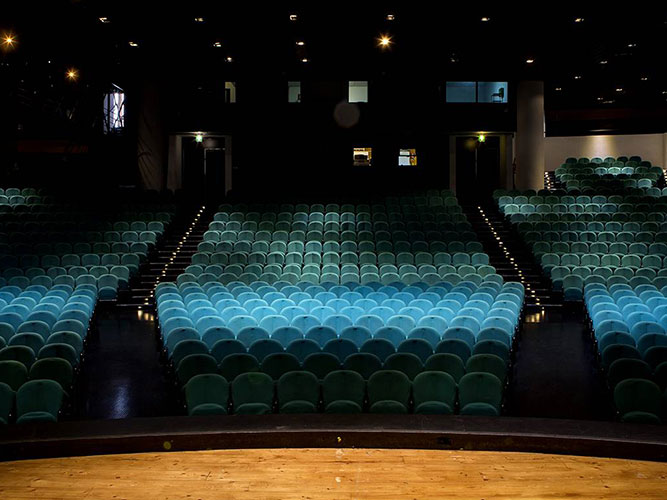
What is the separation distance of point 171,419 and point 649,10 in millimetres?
11609

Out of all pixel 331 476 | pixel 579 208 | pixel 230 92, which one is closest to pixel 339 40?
pixel 230 92

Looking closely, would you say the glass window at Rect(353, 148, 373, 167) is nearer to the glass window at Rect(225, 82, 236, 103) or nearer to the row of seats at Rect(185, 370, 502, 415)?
the glass window at Rect(225, 82, 236, 103)

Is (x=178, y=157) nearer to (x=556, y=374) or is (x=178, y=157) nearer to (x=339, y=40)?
(x=339, y=40)

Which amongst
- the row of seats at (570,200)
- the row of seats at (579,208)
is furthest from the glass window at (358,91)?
the row of seats at (579,208)

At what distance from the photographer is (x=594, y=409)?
22.0ft

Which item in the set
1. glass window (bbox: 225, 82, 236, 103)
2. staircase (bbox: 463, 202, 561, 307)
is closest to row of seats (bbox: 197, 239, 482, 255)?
staircase (bbox: 463, 202, 561, 307)

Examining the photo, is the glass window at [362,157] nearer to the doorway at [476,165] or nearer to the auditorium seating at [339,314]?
the doorway at [476,165]

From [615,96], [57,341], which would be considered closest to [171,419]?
[57,341]

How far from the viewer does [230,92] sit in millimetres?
19859

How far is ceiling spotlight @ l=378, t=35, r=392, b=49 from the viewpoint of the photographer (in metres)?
14.8

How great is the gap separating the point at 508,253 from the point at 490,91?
739cm

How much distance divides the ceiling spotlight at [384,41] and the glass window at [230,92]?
577 cm

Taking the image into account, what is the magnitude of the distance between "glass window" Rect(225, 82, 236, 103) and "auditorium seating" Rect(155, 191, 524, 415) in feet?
17.0

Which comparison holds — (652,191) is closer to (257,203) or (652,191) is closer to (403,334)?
(257,203)
